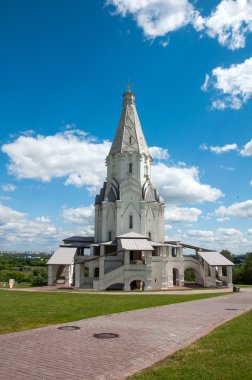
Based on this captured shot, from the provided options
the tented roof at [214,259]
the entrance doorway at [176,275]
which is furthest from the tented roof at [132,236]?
the tented roof at [214,259]

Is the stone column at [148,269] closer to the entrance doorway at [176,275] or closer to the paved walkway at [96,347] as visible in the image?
the entrance doorway at [176,275]

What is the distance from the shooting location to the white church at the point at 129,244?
38.7m

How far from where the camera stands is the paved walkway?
6.75 m

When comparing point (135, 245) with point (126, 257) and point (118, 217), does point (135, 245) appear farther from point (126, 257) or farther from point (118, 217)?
point (118, 217)

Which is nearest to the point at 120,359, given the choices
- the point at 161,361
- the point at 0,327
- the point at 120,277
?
the point at 161,361

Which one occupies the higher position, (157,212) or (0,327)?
(157,212)

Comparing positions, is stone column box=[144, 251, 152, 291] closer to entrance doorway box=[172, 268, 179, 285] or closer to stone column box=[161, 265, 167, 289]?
stone column box=[161, 265, 167, 289]

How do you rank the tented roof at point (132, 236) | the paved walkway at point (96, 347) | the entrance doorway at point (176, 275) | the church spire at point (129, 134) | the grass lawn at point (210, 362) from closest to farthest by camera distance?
the grass lawn at point (210, 362), the paved walkway at point (96, 347), the tented roof at point (132, 236), the entrance doorway at point (176, 275), the church spire at point (129, 134)

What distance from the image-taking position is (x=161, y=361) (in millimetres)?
7543

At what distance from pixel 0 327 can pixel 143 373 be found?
6467 mm

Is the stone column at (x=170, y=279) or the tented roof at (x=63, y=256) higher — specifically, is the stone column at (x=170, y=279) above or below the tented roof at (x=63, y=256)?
below

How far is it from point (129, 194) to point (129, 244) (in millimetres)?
10012

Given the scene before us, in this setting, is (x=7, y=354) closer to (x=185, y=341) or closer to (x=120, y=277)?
(x=185, y=341)

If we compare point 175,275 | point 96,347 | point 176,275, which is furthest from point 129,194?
point 96,347
